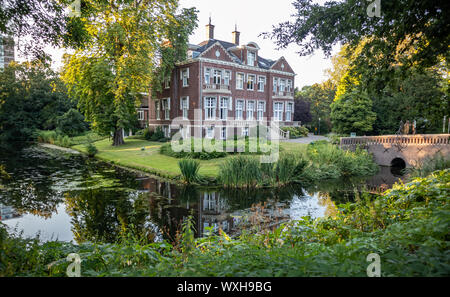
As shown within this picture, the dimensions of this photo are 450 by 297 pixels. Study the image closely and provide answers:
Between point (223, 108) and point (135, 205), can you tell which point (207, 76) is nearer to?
point (223, 108)

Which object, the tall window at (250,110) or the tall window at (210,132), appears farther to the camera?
the tall window at (250,110)

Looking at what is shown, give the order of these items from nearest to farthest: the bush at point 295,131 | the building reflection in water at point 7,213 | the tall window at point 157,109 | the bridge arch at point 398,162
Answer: the building reflection in water at point 7,213 < the bridge arch at point 398,162 < the bush at point 295,131 < the tall window at point 157,109

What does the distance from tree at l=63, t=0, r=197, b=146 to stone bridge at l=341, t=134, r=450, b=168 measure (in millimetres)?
17694

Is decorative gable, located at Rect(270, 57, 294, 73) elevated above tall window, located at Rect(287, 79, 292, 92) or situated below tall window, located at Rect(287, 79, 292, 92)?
above

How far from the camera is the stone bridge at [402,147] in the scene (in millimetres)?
17406

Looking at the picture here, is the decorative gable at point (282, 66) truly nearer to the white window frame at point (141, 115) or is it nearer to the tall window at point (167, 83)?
the tall window at point (167, 83)

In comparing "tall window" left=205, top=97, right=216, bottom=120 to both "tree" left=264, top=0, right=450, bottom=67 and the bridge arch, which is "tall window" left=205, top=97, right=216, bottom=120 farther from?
"tree" left=264, top=0, right=450, bottom=67

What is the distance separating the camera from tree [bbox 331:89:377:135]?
30.2m

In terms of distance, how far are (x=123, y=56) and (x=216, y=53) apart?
942 centimetres

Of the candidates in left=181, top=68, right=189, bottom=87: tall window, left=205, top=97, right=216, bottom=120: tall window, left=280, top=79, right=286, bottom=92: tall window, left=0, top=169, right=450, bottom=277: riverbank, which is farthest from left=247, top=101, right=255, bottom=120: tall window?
left=0, top=169, right=450, bottom=277: riverbank

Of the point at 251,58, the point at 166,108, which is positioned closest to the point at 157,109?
the point at 166,108

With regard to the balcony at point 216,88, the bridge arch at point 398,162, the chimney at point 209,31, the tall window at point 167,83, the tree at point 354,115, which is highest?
the chimney at point 209,31

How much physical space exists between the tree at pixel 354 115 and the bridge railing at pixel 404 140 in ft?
30.6

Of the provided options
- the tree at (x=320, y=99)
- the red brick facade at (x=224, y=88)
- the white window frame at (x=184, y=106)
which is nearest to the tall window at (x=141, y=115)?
the red brick facade at (x=224, y=88)
